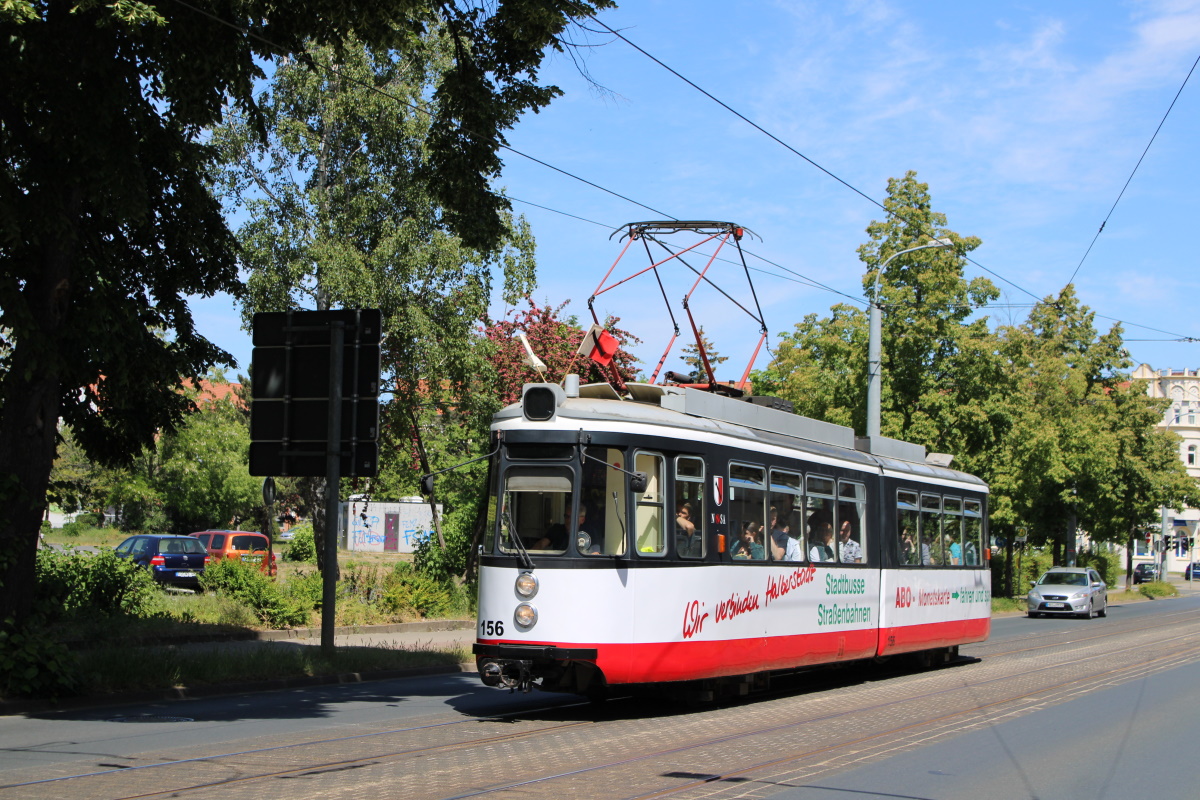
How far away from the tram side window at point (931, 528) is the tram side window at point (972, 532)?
1116 millimetres

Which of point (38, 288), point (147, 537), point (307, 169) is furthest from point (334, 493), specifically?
point (147, 537)

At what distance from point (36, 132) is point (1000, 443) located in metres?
29.1

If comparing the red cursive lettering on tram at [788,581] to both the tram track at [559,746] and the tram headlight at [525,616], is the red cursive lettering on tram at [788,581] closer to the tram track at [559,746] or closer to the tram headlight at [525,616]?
the tram track at [559,746]

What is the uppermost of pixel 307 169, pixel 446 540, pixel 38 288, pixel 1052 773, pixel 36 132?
pixel 307 169

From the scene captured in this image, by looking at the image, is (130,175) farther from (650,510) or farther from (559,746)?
(559,746)

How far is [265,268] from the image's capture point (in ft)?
88.3

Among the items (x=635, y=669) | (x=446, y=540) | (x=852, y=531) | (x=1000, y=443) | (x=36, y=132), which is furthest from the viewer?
(x=1000, y=443)

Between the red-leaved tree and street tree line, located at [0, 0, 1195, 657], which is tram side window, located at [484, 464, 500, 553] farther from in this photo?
the red-leaved tree

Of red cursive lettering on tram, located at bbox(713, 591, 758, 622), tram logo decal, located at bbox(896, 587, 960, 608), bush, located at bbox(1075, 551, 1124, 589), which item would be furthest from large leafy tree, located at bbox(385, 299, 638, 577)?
bush, located at bbox(1075, 551, 1124, 589)

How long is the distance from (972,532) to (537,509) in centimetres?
1068

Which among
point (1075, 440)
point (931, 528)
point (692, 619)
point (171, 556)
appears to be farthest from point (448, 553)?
point (1075, 440)

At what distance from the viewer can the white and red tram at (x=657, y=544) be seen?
11008mm

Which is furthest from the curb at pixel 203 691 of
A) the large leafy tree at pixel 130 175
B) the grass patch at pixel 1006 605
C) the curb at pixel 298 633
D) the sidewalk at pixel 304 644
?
the grass patch at pixel 1006 605

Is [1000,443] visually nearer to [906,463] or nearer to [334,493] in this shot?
[906,463]
